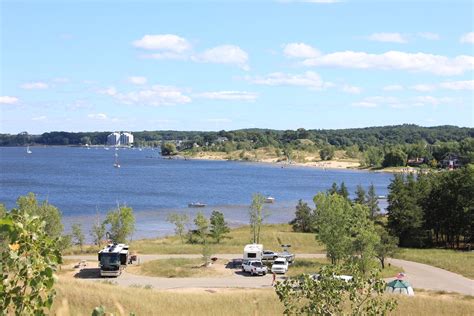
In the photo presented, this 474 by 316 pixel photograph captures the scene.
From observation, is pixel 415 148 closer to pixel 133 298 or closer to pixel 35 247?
pixel 133 298

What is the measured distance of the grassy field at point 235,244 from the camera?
4453 centimetres

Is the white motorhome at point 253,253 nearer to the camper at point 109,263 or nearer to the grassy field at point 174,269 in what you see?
the grassy field at point 174,269

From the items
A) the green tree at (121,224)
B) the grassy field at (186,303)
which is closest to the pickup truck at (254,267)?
the grassy field at (186,303)

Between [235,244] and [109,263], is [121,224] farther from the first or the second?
[109,263]

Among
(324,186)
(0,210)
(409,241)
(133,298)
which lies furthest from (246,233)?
(324,186)

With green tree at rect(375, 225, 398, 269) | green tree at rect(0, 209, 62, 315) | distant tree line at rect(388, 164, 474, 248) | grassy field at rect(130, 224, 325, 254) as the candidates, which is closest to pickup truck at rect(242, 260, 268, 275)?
grassy field at rect(130, 224, 325, 254)

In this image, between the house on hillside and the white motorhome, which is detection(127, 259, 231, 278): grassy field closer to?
the white motorhome

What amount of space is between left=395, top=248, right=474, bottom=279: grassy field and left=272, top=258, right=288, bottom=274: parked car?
9555mm

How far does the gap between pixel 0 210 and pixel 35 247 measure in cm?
4026

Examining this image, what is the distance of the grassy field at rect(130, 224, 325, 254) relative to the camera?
4453 cm

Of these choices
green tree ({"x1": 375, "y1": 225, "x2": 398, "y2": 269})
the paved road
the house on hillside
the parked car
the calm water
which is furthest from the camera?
the house on hillside

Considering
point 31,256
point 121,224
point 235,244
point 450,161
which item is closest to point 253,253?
point 235,244

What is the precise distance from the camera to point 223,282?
32.7m

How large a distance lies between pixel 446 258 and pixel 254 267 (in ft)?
51.4
